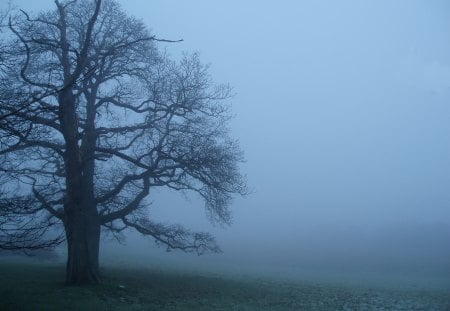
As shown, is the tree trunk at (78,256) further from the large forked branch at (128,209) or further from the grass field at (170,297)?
the large forked branch at (128,209)

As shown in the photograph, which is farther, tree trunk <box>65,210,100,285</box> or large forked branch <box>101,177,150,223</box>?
large forked branch <box>101,177,150,223</box>

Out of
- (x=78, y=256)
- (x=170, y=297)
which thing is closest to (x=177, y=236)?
(x=170, y=297)

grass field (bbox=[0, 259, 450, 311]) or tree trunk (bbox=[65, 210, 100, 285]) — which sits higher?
tree trunk (bbox=[65, 210, 100, 285])

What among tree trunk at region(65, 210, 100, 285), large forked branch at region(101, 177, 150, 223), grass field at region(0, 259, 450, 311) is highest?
large forked branch at region(101, 177, 150, 223)

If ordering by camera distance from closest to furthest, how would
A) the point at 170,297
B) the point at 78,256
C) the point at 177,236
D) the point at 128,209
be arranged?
the point at 170,297 → the point at 78,256 → the point at 128,209 → the point at 177,236

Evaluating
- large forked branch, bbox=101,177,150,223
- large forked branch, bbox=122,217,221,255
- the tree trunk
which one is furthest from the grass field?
large forked branch, bbox=101,177,150,223

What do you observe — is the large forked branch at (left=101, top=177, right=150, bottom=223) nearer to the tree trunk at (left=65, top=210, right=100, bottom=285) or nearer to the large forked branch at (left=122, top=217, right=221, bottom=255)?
the large forked branch at (left=122, top=217, right=221, bottom=255)

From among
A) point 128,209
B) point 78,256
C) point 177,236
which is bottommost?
point 78,256

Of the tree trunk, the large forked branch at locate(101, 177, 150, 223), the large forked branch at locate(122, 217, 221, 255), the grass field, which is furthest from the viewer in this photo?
the large forked branch at locate(122, 217, 221, 255)

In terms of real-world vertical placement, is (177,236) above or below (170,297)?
above

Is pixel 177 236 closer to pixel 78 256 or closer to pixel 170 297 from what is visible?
pixel 170 297

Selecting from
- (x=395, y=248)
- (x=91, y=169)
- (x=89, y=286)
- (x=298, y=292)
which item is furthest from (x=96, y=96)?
(x=395, y=248)

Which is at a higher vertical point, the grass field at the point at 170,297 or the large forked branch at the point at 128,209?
the large forked branch at the point at 128,209

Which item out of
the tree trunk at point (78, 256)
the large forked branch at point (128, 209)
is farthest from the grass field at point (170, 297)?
the large forked branch at point (128, 209)
